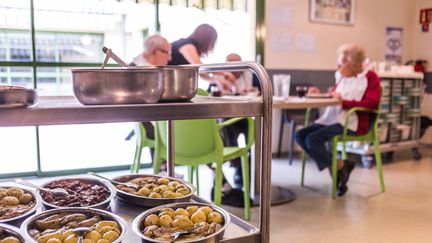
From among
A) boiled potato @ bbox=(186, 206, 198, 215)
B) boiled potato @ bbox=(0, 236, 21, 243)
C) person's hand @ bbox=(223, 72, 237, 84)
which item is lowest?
boiled potato @ bbox=(186, 206, 198, 215)

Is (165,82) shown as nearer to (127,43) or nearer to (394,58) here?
(127,43)

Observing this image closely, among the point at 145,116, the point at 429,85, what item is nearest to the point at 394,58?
the point at 429,85

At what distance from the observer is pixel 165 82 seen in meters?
1.11

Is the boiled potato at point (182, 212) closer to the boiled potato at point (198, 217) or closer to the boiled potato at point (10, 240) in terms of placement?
the boiled potato at point (198, 217)

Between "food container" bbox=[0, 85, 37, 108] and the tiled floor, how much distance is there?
2019mm

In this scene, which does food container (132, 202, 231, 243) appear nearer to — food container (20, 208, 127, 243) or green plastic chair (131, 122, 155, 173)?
food container (20, 208, 127, 243)

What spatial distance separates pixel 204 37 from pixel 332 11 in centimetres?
252

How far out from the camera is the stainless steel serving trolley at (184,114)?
85cm

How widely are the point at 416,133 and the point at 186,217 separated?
4.92 m

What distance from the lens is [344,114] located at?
11.7 ft

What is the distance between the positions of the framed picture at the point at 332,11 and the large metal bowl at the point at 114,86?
4584 mm

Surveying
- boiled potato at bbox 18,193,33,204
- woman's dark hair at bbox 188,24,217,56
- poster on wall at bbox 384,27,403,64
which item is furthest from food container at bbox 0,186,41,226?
poster on wall at bbox 384,27,403,64

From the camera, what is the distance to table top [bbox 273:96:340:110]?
9.75ft

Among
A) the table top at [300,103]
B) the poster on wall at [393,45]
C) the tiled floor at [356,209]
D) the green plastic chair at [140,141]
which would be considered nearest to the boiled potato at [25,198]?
the tiled floor at [356,209]
